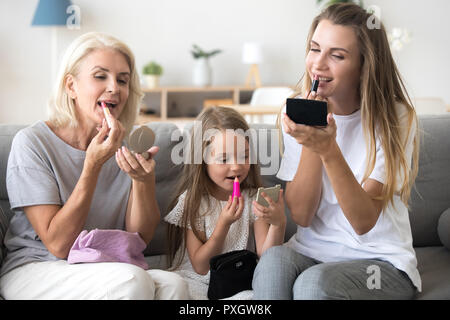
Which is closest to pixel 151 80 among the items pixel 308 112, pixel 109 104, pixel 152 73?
pixel 152 73

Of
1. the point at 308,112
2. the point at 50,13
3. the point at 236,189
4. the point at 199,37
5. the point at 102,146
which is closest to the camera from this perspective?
the point at 308,112

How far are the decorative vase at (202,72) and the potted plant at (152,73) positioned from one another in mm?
390

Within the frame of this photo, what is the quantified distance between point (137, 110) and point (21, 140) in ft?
1.23

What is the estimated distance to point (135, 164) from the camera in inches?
55.7

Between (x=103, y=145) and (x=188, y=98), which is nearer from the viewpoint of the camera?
(x=103, y=145)

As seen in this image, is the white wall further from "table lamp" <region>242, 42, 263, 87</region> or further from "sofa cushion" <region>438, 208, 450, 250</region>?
"sofa cushion" <region>438, 208, 450, 250</region>

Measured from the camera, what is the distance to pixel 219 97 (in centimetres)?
587

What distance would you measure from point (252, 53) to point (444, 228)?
3.98 meters

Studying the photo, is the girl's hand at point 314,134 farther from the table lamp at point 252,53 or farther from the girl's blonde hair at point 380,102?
the table lamp at point 252,53

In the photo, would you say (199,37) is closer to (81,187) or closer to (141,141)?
(141,141)

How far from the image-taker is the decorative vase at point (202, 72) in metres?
5.52

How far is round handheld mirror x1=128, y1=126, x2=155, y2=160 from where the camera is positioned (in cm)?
146

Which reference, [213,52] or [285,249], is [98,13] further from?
[285,249]

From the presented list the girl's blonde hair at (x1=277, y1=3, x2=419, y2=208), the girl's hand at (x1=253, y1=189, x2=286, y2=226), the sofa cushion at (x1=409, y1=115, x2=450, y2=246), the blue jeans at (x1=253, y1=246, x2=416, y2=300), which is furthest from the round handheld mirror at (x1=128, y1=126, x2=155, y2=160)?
the sofa cushion at (x1=409, y1=115, x2=450, y2=246)
